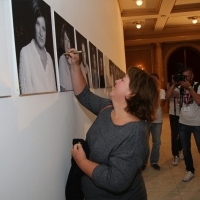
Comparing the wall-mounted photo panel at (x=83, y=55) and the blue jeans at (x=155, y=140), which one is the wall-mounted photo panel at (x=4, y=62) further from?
the blue jeans at (x=155, y=140)

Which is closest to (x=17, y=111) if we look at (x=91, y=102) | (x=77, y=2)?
(x=91, y=102)

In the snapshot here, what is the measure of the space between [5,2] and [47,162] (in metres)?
0.79

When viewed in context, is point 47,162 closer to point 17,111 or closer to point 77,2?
point 17,111

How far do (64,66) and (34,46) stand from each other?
51cm

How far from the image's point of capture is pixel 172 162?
4812 millimetres

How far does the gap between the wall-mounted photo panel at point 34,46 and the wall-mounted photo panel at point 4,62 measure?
0.27 ft

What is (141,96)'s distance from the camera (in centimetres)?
156

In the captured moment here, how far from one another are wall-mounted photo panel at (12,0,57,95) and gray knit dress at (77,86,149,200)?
0.42 m

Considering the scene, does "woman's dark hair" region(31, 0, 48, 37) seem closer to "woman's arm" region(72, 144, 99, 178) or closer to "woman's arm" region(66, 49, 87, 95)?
"woman's arm" region(66, 49, 87, 95)

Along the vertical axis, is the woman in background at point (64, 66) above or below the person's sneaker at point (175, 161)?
above

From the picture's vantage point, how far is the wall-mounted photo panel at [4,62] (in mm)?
863

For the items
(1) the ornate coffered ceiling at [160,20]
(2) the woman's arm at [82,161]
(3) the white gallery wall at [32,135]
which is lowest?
(2) the woman's arm at [82,161]

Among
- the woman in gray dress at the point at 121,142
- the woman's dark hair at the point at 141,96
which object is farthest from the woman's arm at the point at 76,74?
the woman's dark hair at the point at 141,96

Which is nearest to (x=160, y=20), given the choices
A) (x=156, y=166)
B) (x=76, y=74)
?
(x=156, y=166)
